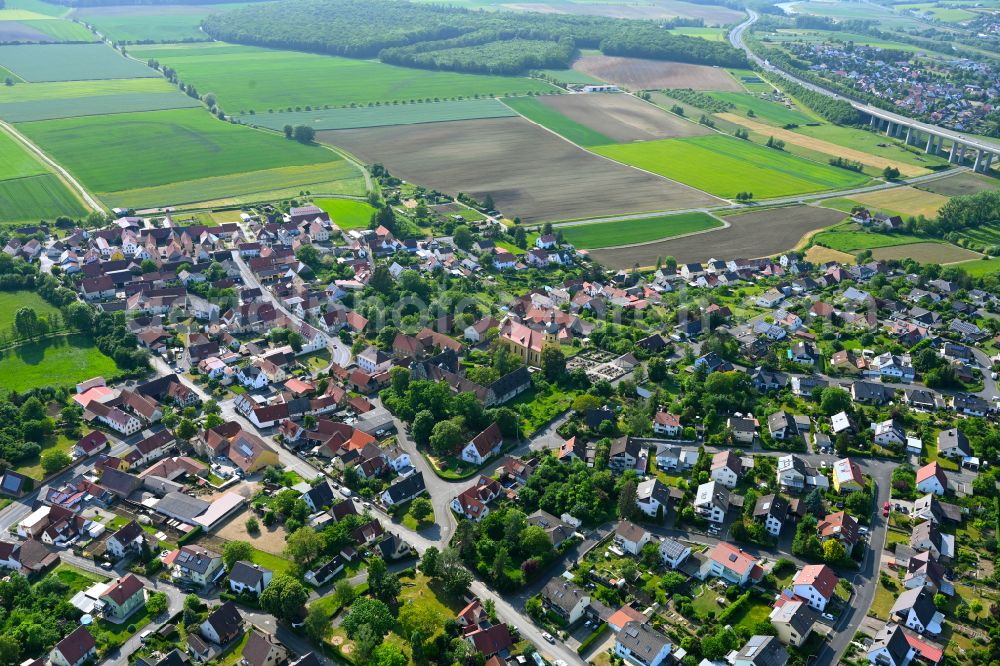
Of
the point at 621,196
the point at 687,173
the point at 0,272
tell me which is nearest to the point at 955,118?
the point at 687,173

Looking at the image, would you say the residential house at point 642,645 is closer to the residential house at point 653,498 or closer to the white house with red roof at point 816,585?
the white house with red roof at point 816,585

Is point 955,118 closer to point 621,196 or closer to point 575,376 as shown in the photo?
point 621,196

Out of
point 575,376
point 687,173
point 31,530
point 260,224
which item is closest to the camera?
point 31,530

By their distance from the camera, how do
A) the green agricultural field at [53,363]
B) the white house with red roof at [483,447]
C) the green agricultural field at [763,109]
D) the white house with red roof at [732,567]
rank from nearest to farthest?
1. the white house with red roof at [732,567]
2. the white house with red roof at [483,447]
3. the green agricultural field at [53,363]
4. the green agricultural field at [763,109]

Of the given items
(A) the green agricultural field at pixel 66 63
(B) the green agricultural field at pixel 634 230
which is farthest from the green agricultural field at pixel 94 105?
(B) the green agricultural field at pixel 634 230

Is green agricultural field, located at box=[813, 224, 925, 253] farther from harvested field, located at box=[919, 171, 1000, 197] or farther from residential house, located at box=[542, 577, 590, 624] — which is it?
residential house, located at box=[542, 577, 590, 624]

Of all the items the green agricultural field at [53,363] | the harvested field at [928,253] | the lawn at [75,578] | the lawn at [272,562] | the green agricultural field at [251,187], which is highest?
the green agricultural field at [251,187]
